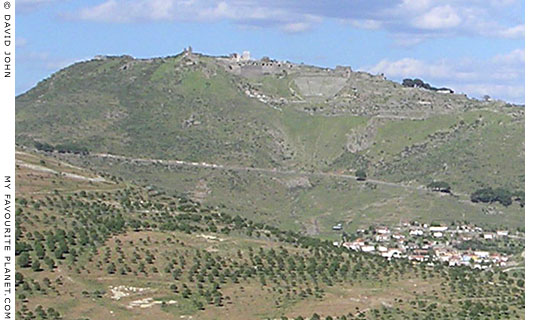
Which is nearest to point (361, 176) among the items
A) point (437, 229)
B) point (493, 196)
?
point (493, 196)

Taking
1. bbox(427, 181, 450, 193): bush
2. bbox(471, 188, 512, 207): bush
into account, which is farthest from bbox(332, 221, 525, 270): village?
bbox(427, 181, 450, 193): bush

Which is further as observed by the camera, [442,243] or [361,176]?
[361,176]

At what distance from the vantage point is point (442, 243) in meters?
142

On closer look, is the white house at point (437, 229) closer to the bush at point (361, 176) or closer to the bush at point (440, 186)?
the bush at point (440, 186)

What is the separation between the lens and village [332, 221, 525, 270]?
128375 mm

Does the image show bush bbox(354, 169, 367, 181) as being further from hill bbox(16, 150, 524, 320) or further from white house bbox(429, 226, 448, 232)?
hill bbox(16, 150, 524, 320)

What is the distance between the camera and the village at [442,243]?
5054 inches

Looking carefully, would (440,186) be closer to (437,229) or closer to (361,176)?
(361,176)

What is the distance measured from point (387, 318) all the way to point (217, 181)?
121 meters

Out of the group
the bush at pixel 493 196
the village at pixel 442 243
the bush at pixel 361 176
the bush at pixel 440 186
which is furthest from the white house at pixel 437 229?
the bush at pixel 361 176

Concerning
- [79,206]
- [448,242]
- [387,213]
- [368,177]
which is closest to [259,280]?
[79,206]

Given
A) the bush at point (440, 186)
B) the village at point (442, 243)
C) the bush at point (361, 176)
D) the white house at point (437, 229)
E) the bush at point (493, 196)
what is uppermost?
the bush at point (361, 176)

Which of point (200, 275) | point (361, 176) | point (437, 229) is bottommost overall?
point (437, 229)
